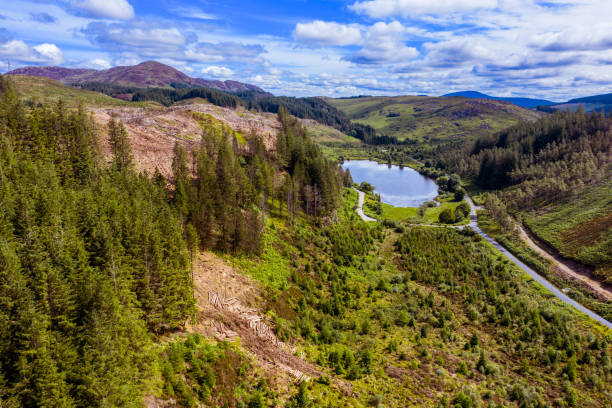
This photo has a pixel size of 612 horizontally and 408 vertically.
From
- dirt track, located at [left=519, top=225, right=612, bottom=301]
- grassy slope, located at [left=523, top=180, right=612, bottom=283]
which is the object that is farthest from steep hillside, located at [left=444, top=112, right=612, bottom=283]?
dirt track, located at [left=519, top=225, right=612, bottom=301]

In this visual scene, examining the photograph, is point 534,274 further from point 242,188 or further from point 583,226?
point 242,188

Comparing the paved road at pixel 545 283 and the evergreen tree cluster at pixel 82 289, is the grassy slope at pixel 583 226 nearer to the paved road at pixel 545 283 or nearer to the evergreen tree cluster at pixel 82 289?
the paved road at pixel 545 283

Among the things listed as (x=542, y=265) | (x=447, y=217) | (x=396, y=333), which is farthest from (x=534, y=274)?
(x=396, y=333)

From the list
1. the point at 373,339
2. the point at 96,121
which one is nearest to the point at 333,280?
the point at 373,339

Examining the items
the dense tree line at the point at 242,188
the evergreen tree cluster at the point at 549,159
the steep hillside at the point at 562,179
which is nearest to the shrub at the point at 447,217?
the steep hillside at the point at 562,179

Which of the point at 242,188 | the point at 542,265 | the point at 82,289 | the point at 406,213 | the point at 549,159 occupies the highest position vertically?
the point at 549,159

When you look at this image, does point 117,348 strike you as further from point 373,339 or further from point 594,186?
point 594,186
